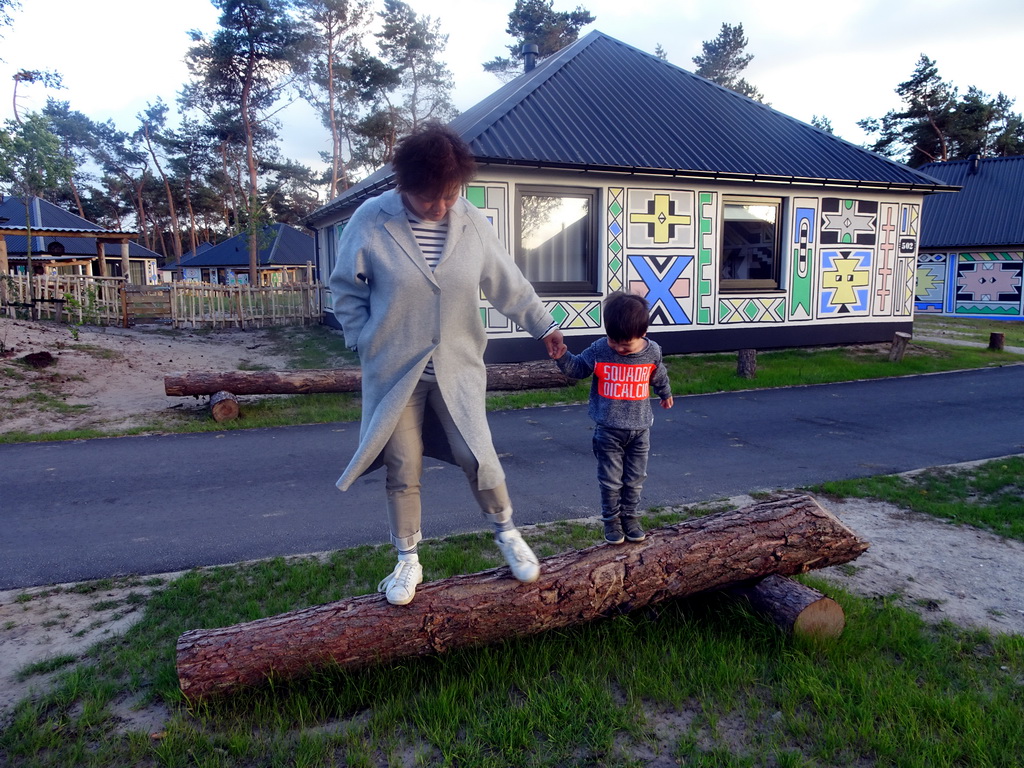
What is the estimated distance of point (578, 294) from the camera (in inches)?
533

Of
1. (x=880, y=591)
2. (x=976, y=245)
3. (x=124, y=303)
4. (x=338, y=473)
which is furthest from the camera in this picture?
(x=976, y=245)

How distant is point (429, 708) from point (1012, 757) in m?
2.23

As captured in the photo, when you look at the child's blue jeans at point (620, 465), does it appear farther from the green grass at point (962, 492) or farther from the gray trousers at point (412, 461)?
the green grass at point (962, 492)

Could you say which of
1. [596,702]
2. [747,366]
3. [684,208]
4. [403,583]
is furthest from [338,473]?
[684,208]

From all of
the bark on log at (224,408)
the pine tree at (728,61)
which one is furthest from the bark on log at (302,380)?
the pine tree at (728,61)

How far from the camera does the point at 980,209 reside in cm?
2755

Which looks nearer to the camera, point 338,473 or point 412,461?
point 412,461

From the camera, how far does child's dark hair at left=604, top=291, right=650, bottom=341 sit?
349 cm

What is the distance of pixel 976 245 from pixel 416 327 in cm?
2942

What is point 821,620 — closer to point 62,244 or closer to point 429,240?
point 429,240

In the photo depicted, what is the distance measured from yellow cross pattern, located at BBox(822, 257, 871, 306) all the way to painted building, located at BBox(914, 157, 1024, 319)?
45.0 feet

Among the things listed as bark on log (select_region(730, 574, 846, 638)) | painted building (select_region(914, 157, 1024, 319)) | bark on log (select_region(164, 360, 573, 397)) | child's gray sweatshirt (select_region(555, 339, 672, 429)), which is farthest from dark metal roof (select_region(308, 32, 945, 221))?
painted building (select_region(914, 157, 1024, 319))

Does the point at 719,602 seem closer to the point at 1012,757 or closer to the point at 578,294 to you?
the point at 1012,757

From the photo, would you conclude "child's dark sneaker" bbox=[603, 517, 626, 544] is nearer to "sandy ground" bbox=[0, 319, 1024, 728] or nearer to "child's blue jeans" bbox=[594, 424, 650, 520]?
"child's blue jeans" bbox=[594, 424, 650, 520]
